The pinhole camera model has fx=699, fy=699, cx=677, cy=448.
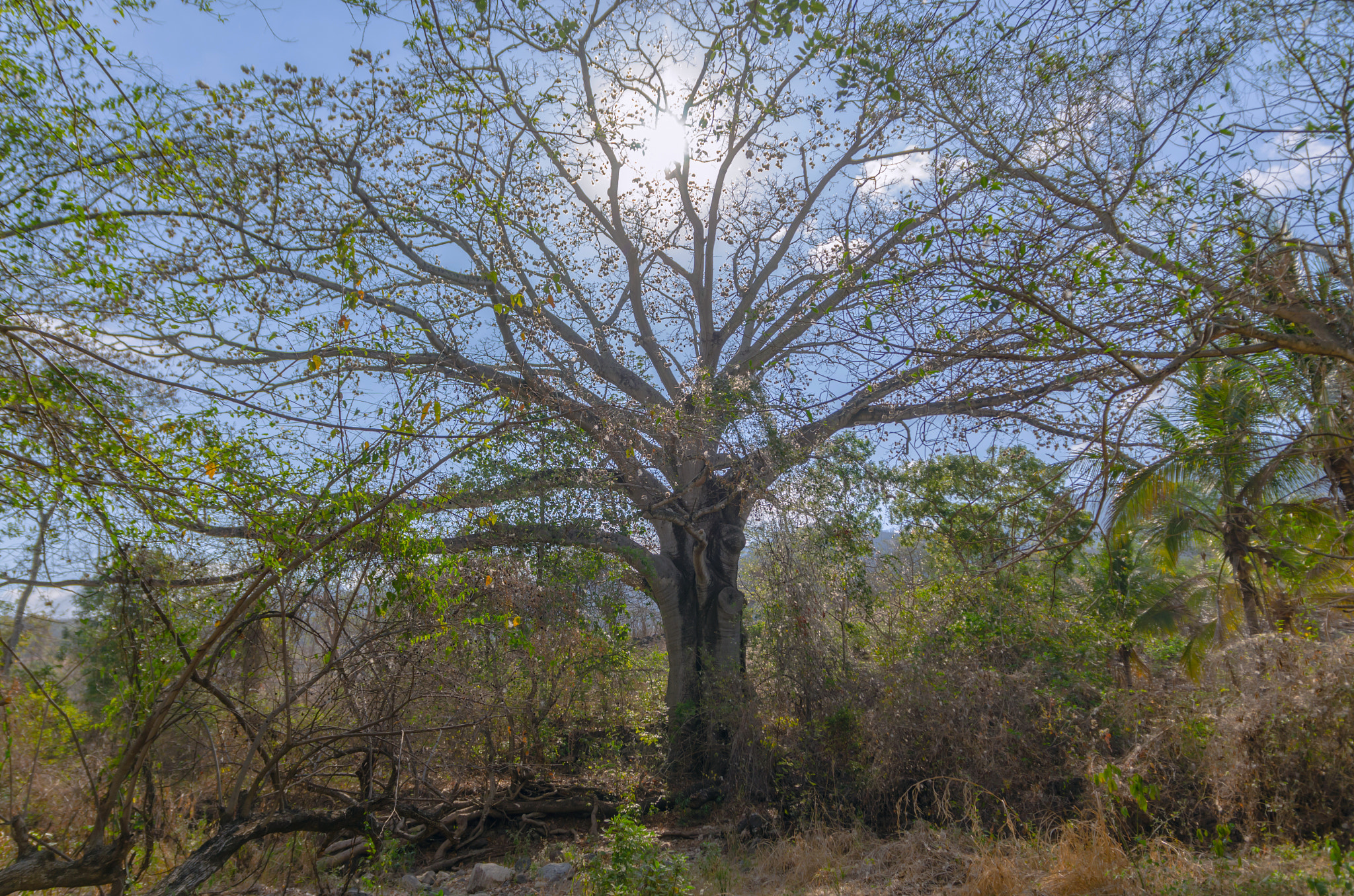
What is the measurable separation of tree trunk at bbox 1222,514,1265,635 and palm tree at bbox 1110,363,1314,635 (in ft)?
0.08

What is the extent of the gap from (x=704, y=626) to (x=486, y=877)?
5.17 meters

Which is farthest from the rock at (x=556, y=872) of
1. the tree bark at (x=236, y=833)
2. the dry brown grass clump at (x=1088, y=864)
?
the dry brown grass clump at (x=1088, y=864)

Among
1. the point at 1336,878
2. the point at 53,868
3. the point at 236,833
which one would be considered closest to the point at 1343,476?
the point at 1336,878

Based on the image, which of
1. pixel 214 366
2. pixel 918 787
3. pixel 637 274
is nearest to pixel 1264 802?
pixel 918 787

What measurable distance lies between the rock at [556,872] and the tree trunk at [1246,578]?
329 inches

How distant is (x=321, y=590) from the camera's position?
14.9 feet

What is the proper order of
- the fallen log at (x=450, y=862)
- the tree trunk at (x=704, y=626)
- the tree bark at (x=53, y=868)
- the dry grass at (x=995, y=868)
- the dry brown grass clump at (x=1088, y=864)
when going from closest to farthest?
1. the tree bark at (x=53, y=868)
2. the dry grass at (x=995, y=868)
3. the dry brown grass clump at (x=1088, y=864)
4. the fallen log at (x=450, y=862)
5. the tree trunk at (x=704, y=626)

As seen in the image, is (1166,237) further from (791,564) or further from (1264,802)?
(791,564)

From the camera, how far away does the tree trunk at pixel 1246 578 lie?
899 cm

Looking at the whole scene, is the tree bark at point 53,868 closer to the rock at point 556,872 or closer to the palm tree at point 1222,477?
the rock at point 556,872

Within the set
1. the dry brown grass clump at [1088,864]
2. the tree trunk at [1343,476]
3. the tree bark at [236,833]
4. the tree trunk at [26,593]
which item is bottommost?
the dry brown grass clump at [1088,864]

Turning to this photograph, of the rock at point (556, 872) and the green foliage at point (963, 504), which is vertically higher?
the green foliage at point (963, 504)

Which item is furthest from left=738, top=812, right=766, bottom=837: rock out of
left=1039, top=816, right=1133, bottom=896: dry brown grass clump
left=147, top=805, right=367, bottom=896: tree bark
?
left=147, top=805, right=367, bottom=896: tree bark

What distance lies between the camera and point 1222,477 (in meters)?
9.48
